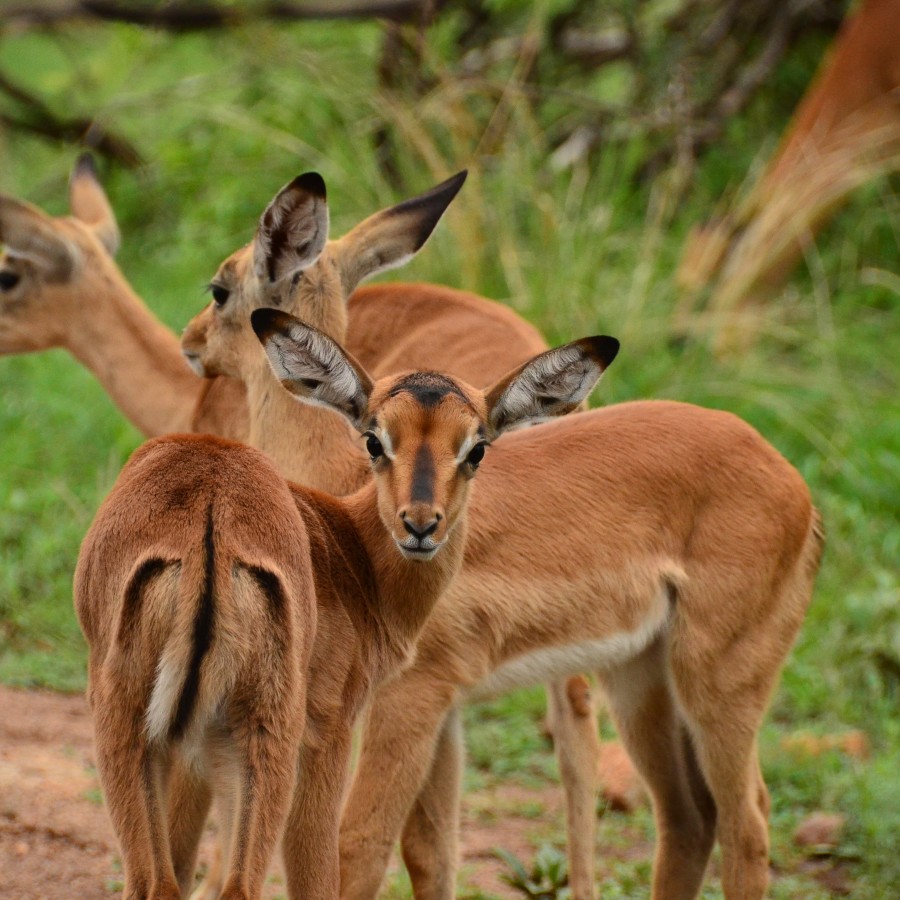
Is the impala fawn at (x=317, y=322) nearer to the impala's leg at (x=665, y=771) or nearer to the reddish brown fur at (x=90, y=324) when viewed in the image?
the reddish brown fur at (x=90, y=324)

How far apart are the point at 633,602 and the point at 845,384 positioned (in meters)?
3.89

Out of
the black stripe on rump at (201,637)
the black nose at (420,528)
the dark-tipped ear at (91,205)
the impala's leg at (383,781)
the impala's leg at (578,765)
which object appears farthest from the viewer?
the dark-tipped ear at (91,205)

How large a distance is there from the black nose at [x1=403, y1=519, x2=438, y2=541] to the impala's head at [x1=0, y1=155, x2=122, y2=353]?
9.39 feet

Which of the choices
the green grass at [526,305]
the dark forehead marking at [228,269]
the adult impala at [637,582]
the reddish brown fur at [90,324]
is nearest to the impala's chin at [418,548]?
the adult impala at [637,582]

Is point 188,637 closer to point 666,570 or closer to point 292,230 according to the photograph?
point 666,570

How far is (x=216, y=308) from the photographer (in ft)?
16.4

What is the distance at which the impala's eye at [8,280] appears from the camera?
6004 millimetres

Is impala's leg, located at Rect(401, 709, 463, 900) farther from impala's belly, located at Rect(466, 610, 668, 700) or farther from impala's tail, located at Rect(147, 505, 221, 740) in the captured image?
impala's tail, located at Rect(147, 505, 221, 740)

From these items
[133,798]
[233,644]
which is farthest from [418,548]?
[133,798]

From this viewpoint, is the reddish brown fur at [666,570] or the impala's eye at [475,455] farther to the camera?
the reddish brown fur at [666,570]

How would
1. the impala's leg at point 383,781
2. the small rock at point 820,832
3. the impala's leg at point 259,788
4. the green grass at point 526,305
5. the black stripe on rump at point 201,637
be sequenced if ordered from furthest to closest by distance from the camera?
the green grass at point 526,305
the small rock at point 820,832
the impala's leg at point 383,781
the impala's leg at point 259,788
the black stripe on rump at point 201,637

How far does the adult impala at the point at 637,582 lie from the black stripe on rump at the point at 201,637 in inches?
47.9

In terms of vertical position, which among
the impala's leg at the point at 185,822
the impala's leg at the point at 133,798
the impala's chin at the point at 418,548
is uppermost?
the impala's chin at the point at 418,548

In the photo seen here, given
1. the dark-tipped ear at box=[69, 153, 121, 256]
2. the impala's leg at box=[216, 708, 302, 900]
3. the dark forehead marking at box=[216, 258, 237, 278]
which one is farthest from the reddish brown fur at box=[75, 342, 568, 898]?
the dark-tipped ear at box=[69, 153, 121, 256]
